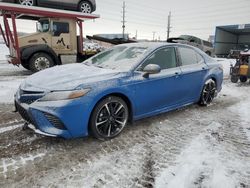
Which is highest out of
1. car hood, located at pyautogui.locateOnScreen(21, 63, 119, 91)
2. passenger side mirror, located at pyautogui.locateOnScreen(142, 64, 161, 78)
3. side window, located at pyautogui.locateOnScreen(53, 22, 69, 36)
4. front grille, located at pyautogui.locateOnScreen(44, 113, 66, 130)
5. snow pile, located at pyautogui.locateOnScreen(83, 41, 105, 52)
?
side window, located at pyautogui.locateOnScreen(53, 22, 69, 36)

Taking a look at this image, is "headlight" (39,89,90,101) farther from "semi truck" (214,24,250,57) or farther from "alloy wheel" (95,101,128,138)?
"semi truck" (214,24,250,57)

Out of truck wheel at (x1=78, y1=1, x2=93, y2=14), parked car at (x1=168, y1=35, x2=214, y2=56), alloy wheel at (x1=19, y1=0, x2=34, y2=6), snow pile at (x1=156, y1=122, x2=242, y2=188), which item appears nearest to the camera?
snow pile at (x1=156, y1=122, x2=242, y2=188)

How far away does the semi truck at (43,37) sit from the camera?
9227 millimetres

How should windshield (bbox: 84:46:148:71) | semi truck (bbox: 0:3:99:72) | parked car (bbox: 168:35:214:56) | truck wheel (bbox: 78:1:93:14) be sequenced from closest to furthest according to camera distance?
1. windshield (bbox: 84:46:148:71)
2. semi truck (bbox: 0:3:99:72)
3. truck wheel (bbox: 78:1:93:14)
4. parked car (bbox: 168:35:214:56)

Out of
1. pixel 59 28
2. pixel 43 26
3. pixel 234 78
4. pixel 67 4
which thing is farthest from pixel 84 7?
pixel 234 78

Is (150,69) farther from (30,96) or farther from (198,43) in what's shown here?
(198,43)

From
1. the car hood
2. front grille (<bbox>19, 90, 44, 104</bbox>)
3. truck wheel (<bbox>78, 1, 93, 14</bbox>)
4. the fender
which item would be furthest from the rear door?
truck wheel (<bbox>78, 1, 93, 14</bbox>)

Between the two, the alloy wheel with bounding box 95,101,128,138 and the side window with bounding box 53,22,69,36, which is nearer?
the alloy wheel with bounding box 95,101,128,138

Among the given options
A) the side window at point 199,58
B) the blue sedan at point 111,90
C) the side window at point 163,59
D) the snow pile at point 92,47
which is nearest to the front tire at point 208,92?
the blue sedan at point 111,90

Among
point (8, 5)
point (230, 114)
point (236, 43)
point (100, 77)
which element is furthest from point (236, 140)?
point (236, 43)

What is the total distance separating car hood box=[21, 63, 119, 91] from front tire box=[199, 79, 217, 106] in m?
2.64

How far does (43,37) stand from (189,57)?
6.93 metres

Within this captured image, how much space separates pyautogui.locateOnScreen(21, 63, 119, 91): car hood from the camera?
10.5ft

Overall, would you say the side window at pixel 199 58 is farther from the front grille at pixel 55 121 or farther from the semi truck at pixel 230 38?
the semi truck at pixel 230 38
